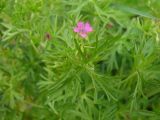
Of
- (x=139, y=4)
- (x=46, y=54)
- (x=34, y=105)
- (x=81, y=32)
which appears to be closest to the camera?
(x=81, y=32)

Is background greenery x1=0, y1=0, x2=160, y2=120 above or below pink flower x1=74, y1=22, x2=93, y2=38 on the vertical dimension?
below

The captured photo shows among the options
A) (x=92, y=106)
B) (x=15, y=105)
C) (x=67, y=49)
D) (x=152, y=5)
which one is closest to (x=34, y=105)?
(x=15, y=105)

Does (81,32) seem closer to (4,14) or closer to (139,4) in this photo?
(4,14)

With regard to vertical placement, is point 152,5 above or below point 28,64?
above

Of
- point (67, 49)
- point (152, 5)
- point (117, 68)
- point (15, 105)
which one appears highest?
point (152, 5)

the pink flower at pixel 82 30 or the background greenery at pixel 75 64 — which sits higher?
the pink flower at pixel 82 30

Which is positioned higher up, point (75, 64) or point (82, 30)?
point (82, 30)

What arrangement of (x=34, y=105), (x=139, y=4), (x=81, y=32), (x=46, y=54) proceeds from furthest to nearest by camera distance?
(x=139, y=4) → (x=34, y=105) → (x=46, y=54) → (x=81, y=32)

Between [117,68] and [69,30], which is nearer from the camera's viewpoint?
[69,30]
